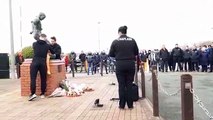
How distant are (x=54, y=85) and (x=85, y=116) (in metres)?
5.09

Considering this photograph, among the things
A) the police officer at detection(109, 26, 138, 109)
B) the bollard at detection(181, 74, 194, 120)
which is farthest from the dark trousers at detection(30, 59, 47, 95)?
the bollard at detection(181, 74, 194, 120)

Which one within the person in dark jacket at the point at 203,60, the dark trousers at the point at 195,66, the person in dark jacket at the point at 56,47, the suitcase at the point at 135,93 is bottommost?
the suitcase at the point at 135,93

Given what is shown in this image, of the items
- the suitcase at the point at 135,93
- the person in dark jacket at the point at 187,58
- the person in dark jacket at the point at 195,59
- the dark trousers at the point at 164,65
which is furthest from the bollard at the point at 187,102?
the dark trousers at the point at 164,65

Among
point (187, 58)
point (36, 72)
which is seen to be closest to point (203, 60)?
point (187, 58)

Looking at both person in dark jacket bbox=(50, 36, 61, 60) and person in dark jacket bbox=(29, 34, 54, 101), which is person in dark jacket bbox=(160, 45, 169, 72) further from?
person in dark jacket bbox=(29, 34, 54, 101)

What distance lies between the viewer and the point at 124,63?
11555mm

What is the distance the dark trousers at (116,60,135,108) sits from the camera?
11547mm

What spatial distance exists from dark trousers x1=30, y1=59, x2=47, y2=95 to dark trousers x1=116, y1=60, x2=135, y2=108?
133 inches

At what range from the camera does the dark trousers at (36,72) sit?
14130 millimetres

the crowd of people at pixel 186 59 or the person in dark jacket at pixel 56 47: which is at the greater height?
the person in dark jacket at pixel 56 47

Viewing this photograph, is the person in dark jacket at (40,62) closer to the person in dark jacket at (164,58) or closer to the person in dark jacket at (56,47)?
the person in dark jacket at (56,47)

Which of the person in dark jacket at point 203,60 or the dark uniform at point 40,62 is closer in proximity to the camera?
the dark uniform at point 40,62

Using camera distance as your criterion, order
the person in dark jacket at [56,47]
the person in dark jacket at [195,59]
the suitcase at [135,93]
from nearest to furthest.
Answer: the suitcase at [135,93], the person in dark jacket at [56,47], the person in dark jacket at [195,59]

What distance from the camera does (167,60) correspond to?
33.3 metres
